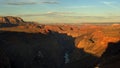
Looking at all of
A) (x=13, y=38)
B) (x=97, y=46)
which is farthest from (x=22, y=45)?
(x=97, y=46)

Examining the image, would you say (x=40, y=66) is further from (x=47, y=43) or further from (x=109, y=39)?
(x=109, y=39)

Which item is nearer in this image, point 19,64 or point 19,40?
point 19,64

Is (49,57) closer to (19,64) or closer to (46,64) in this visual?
(46,64)

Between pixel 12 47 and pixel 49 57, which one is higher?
pixel 12 47

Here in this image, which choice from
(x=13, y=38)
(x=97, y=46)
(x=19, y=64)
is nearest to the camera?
(x=19, y=64)

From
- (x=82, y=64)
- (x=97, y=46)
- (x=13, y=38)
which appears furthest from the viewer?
(x=97, y=46)

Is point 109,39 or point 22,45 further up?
point 22,45

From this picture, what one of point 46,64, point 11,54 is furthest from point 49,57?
point 11,54

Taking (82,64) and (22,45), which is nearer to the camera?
(82,64)

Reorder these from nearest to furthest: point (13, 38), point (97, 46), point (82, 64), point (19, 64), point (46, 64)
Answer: point (19, 64), point (82, 64), point (46, 64), point (13, 38), point (97, 46)
